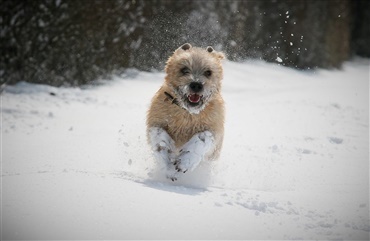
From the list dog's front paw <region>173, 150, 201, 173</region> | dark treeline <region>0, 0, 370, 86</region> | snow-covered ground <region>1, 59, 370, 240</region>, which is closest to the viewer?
snow-covered ground <region>1, 59, 370, 240</region>

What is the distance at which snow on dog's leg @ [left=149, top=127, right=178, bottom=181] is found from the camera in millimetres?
4137

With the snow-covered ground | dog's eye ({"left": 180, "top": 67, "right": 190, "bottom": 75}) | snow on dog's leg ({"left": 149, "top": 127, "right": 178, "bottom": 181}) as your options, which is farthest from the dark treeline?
snow on dog's leg ({"left": 149, "top": 127, "right": 178, "bottom": 181})

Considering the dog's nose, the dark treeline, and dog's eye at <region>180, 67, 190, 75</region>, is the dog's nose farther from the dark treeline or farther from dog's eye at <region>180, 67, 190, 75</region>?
the dark treeline

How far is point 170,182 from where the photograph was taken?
3.97 metres

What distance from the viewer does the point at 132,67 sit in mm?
12398

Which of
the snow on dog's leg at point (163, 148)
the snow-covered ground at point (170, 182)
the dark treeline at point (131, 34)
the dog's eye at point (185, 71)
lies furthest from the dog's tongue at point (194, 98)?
the dark treeline at point (131, 34)

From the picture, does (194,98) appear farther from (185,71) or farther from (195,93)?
(185,71)

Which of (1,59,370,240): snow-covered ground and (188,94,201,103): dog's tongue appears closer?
(1,59,370,240): snow-covered ground

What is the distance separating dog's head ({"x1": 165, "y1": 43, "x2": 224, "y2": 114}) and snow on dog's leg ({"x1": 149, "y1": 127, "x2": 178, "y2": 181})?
38cm

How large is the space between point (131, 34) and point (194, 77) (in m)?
7.92

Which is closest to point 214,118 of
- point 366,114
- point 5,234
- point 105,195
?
point 105,195

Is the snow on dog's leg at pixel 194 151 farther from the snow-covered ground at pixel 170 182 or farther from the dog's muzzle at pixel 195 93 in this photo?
the dog's muzzle at pixel 195 93

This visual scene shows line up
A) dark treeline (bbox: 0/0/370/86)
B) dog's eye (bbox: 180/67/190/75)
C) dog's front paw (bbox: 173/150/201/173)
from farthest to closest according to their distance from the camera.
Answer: dark treeline (bbox: 0/0/370/86) < dog's eye (bbox: 180/67/190/75) < dog's front paw (bbox: 173/150/201/173)

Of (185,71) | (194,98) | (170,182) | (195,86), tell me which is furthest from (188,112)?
(170,182)
